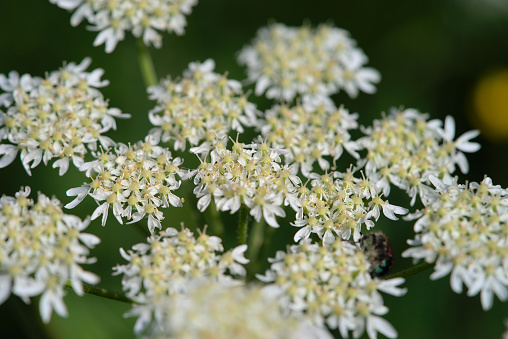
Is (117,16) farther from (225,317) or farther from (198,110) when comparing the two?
(225,317)

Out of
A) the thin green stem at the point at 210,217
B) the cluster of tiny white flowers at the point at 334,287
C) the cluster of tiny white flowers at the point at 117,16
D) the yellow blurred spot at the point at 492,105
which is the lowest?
the cluster of tiny white flowers at the point at 334,287

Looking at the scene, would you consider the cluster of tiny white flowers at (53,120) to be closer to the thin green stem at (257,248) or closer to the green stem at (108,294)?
the green stem at (108,294)

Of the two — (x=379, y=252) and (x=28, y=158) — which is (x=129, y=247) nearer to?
(x=28, y=158)

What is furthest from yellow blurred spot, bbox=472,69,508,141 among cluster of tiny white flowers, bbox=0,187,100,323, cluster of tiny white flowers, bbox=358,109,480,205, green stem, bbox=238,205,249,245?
cluster of tiny white flowers, bbox=0,187,100,323

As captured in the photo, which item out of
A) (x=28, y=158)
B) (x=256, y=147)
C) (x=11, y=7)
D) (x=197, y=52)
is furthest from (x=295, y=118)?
(x=11, y=7)

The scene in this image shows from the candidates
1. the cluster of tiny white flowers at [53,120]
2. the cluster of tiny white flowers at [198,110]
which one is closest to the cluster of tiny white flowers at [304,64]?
the cluster of tiny white flowers at [198,110]

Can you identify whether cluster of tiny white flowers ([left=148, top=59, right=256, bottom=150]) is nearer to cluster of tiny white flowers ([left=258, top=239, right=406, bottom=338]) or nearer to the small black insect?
cluster of tiny white flowers ([left=258, top=239, right=406, bottom=338])

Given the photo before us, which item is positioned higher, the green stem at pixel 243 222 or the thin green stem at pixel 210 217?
the thin green stem at pixel 210 217
